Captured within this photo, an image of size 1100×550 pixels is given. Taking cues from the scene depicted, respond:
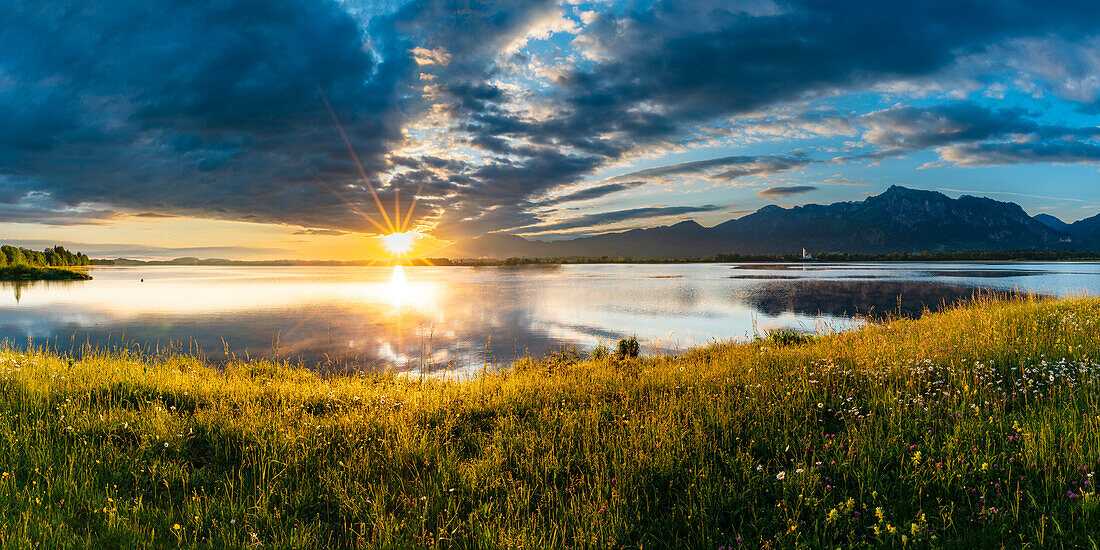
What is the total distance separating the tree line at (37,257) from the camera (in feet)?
409

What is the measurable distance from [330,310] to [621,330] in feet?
85.6

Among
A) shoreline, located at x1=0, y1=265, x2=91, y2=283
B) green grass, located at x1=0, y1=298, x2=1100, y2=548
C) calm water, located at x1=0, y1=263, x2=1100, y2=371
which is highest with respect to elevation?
shoreline, located at x1=0, y1=265, x2=91, y2=283

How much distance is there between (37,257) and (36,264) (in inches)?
721

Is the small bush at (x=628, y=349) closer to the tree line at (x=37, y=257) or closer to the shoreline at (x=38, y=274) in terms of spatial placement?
the shoreline at (x=38, y=274)

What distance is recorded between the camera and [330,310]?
4106 centimetres

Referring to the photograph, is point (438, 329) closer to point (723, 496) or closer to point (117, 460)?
point (117, 460)

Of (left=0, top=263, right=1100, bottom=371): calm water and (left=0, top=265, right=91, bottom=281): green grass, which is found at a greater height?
(left=0, top=265, right=91, bottom=281): green grass

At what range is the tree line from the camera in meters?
125

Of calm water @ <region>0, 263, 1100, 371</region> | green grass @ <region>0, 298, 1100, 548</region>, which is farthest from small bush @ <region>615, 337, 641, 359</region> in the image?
green grass @ <region>0, 298, 1100, 548</region>

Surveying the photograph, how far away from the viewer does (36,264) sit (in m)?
143

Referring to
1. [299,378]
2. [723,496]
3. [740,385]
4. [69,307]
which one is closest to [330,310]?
[69,307]

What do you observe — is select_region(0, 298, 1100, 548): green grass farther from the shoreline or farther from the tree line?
the tree line

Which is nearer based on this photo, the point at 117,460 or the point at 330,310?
the point at 117,460

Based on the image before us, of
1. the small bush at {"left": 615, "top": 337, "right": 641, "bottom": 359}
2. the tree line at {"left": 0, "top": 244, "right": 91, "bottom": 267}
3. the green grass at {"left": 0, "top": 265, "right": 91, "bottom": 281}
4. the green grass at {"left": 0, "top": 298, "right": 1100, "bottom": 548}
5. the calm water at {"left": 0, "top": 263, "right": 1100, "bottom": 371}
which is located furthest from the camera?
the tree line at {"left": 0, "top": 244, "right": 91, "bottom": 267}
